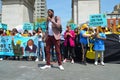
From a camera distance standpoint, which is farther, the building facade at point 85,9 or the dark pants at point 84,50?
the building facade at point 85,9

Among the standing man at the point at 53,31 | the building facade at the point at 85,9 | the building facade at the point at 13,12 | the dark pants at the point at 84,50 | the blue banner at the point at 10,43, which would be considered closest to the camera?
the standing man at the point at 53,31

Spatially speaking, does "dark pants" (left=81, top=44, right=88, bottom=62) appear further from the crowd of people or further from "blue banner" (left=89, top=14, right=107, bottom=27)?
"blue banner" (left=89, top=14, right=107, bottom=27)

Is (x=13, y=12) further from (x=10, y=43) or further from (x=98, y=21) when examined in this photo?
(x=98, y=21)

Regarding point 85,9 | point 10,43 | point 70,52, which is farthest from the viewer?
point 85,9

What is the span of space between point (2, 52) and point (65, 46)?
9.73ft

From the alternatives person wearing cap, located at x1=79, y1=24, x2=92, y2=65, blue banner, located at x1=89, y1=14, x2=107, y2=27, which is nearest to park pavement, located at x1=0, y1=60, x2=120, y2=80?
person wearing cap, located at x1=79, y1=24, x2=92, y2=65

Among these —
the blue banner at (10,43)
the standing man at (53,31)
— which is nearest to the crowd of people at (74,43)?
the standing man at (53,31)

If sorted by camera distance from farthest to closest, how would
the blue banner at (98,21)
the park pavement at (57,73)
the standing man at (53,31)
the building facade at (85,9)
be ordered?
the building facade at (85,9), the blue banner at (98,21), the standing man at (53,31), the park pavement at (57,73)

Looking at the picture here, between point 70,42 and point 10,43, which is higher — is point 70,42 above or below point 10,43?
above

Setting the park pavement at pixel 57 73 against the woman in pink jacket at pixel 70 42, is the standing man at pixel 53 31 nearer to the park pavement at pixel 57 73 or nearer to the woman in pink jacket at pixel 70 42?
the park pavement at pixel 57 73

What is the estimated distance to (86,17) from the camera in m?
24.6

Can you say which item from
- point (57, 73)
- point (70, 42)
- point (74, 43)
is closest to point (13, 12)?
point (74, 43)

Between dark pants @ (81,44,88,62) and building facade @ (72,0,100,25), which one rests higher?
building facade @ (72,0,100,25)

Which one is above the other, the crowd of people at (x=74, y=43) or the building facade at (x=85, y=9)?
the building facade at (x=85, y=9)
